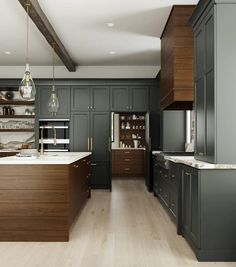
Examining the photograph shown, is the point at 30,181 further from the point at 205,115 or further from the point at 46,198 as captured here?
the point at 205,115

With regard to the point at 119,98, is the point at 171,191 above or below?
below

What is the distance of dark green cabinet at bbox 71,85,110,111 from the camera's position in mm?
7570

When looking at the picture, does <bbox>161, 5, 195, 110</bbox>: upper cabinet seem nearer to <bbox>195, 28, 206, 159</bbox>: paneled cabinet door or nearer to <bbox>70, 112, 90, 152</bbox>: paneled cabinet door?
<bbox>195, 28, 206, 159</bbox>: paneled cabinet door

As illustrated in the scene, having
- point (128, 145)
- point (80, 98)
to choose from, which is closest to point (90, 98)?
point (80, 98)

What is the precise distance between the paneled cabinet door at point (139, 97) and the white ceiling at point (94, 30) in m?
0.64

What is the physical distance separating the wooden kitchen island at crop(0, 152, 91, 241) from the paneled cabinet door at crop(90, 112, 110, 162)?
3871mm

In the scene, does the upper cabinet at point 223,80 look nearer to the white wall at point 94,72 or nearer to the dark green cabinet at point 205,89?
the dark green cabinet at point 205,89

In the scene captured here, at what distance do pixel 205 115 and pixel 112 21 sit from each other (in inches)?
95.2

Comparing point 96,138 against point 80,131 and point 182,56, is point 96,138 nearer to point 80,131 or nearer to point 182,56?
point 80,131

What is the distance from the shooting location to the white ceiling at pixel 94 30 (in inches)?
174

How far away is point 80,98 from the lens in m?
7.58

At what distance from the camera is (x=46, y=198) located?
367 centimetres

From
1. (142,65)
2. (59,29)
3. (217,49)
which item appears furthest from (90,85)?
(217,49)

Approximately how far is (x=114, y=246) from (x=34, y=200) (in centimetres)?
101
